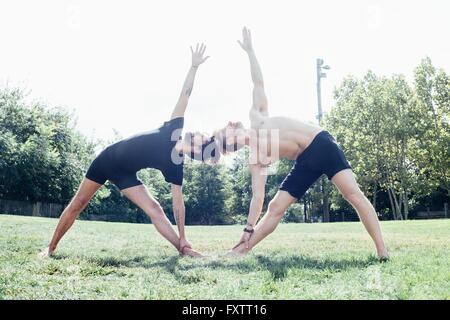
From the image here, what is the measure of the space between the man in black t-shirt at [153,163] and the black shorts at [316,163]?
1.11 metres

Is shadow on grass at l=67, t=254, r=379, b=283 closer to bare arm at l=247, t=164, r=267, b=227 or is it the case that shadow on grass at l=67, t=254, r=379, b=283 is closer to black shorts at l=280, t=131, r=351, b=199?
bare arm at l=247, t=164, r=267, b=227

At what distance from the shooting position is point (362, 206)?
17.4 ft

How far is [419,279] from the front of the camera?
3.90m

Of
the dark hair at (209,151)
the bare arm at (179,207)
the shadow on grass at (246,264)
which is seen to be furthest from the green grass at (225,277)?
the dark hair at (209,151)

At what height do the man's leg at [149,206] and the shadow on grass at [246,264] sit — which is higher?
the man's leg at [149,206]

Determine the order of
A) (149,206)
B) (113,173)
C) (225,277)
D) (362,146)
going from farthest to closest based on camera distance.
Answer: (362,146) < (113,173) < (149,206) < (225,277)

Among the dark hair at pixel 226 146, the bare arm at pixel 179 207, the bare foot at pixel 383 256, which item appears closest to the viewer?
the bare foot at pixel 383 256

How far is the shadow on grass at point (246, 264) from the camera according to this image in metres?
4.66

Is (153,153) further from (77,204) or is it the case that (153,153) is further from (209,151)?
(77,204)

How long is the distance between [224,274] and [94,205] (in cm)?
4598

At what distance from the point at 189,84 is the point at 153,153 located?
1129 millimetres

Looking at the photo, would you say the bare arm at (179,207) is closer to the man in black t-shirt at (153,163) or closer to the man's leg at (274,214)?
the man in black t-shirt at (153,163)

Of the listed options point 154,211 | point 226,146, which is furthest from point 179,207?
point 226,146

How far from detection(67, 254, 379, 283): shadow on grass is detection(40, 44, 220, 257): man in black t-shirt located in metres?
0.61
